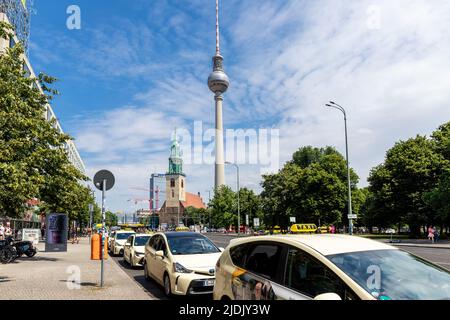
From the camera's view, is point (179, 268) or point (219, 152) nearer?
point (179, 268)

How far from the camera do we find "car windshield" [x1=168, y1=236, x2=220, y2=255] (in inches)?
420

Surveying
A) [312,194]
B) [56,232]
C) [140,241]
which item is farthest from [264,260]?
[312,194]

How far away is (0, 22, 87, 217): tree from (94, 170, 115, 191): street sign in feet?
7.10

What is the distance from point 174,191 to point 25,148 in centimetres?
14454

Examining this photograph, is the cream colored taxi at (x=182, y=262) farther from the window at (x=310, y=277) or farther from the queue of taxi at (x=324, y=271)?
the window at (x=310, y=277)

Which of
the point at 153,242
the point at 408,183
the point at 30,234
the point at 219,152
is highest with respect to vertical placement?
the point at 219,152

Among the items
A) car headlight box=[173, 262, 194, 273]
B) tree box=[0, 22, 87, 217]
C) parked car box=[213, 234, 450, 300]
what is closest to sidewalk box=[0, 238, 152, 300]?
car headlight box=[173, 262, 194, 273]

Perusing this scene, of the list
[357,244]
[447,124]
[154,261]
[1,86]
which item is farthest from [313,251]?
[447,124]

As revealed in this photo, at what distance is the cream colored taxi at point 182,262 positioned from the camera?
29.7ft

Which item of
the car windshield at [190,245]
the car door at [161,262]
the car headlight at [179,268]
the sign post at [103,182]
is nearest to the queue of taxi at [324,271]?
the car headlight at [179,268]

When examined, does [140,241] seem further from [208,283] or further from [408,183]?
[408,183]

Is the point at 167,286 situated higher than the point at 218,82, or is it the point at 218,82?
the point at 218,82

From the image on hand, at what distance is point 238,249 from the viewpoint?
6332 millimetres

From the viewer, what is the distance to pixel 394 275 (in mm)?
4496
